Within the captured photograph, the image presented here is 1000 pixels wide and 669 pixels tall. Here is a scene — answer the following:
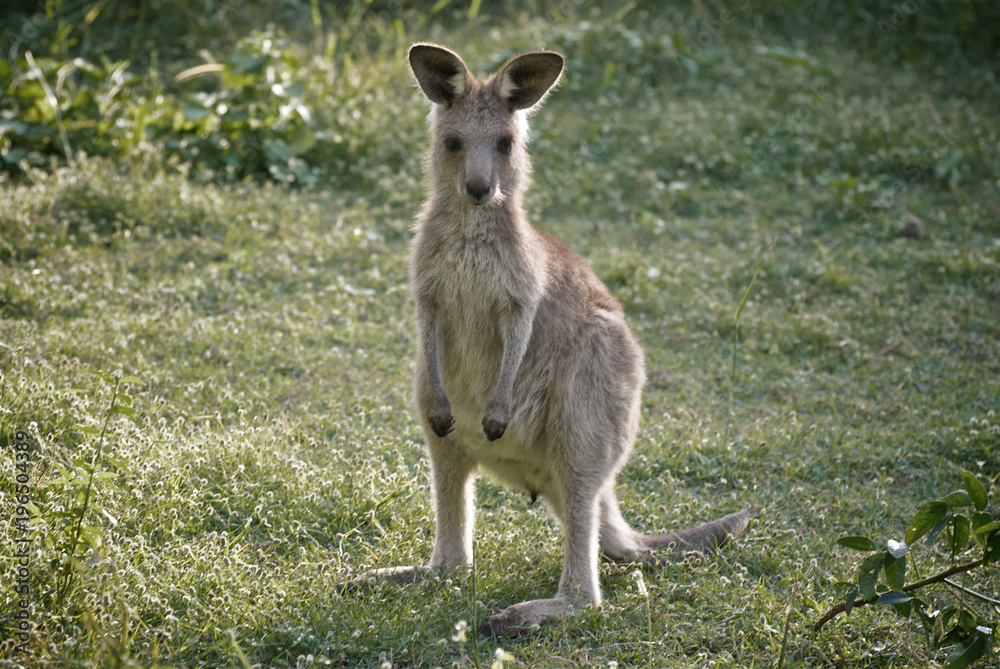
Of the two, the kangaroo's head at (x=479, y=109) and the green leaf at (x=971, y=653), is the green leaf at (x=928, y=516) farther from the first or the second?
the kangaroo's head at (x=479, y=109)

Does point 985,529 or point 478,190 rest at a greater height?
point 478,190

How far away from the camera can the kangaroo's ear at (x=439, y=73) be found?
3.01 meters

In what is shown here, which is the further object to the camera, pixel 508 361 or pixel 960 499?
pixel 508 361

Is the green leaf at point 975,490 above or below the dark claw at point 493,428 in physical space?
above

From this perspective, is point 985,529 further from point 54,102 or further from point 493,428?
point 54,102

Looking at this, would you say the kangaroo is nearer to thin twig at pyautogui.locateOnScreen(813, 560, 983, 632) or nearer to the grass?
the grass

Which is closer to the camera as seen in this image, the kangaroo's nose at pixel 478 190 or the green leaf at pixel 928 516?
the green leaf at pixel 928 516

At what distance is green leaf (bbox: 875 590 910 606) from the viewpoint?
2387mm

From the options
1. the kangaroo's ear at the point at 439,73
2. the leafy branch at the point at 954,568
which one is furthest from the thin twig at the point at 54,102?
the leafy branch at the point at 954,568

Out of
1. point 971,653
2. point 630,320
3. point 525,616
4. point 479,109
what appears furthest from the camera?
point 630,320

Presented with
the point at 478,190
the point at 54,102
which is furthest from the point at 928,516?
the point at 54,102

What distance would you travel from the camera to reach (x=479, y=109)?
3062 mm

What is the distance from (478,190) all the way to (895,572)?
1.66 metres

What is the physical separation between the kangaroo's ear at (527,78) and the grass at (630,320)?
1.53 meters
